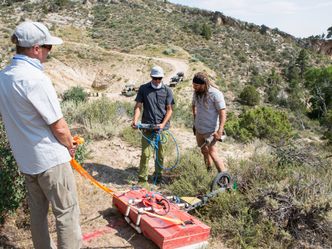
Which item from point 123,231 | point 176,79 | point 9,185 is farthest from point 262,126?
point 9,185

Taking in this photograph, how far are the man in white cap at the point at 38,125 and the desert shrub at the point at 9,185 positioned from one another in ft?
2.81

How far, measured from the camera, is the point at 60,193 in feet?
8.58

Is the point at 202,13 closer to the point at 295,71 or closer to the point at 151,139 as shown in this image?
the point at 295,71

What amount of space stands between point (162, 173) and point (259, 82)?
1247 inches

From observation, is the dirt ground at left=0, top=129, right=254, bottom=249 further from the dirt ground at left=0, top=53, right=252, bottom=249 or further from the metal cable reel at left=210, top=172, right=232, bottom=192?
the metal cable reel at left=210, top=172, right=232, bottom=192

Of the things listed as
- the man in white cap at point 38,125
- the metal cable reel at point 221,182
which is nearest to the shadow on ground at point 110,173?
the metal cable reel at point 221,182

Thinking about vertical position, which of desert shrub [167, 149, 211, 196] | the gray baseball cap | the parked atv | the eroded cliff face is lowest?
the parked atv

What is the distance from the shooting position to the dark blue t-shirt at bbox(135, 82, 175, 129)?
16.5 ft

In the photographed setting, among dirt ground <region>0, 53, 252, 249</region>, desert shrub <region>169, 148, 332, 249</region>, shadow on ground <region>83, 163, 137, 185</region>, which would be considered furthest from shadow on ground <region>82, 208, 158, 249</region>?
shadow on ground <region>83, 163, 137, 185</region>

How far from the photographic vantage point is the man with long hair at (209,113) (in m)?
4.70

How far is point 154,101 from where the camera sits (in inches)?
198

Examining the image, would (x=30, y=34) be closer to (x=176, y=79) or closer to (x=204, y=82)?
(x=204, y=82)

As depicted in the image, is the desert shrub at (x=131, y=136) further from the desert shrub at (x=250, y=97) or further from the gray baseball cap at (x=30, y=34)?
the desert shrub at (x=250, y=97)

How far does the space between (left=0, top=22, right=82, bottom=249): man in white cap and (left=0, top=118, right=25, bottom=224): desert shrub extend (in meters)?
0.85
